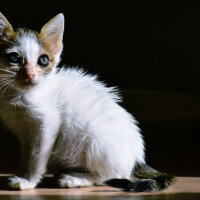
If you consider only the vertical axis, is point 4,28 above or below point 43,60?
above

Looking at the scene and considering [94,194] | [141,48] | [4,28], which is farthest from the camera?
[141,48]

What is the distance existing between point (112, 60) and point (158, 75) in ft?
1.19

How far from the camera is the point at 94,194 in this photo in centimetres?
144

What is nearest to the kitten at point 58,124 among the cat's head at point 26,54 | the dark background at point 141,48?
the cat's head at point 26,54

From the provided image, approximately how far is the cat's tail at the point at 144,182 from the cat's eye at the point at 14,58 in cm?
54

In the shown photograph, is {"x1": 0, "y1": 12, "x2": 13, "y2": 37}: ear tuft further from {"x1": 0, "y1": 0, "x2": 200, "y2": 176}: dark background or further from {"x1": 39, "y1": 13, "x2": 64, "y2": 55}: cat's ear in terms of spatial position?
{"x1": 0, "y1": 0, "x2": 200, "y2": 176}: dark background

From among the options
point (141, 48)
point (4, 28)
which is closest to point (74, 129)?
point (4, 28)

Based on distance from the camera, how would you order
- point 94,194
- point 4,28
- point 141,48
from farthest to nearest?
point 141,48 < point 4,28 < point 94,194

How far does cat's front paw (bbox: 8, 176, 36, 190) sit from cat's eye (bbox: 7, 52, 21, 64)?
432 mm

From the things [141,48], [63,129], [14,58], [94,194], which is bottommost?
[94,194]

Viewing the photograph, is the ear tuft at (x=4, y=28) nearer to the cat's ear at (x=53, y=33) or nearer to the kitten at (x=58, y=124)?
the kitten at (x=58, y=124)

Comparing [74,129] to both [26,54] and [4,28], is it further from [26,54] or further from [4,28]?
[4,28]

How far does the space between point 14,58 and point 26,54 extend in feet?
0.15

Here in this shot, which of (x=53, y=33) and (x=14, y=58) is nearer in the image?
(x=14, y=58)
